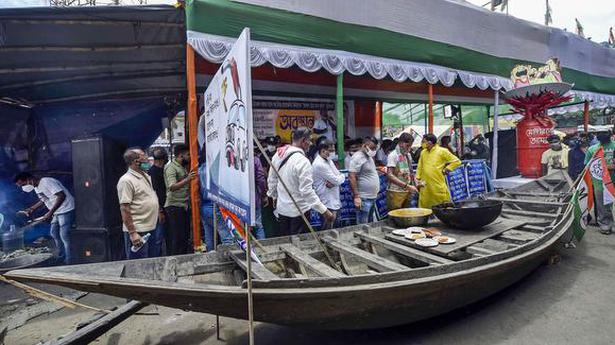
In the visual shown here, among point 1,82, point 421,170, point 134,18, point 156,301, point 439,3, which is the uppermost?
point 439,3

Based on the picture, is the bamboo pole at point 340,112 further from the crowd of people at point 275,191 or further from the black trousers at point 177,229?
the black trousers at point 177,229

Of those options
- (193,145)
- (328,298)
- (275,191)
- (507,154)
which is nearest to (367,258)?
(328,298)

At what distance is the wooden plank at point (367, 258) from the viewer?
2.63m

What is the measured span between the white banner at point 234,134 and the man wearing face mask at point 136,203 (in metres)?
1.00

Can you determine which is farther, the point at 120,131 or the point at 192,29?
the point at 120,131

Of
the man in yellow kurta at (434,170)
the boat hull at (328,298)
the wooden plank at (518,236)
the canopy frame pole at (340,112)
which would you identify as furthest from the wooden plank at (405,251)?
the canopy frame pole at (340,112)

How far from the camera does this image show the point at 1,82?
5.34m

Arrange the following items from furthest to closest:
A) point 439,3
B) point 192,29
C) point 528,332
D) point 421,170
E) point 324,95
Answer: point 324,95, point 439,3, point 421,170, point 192,29, point 528,332

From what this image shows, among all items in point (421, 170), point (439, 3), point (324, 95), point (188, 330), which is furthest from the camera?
point (324, 95)

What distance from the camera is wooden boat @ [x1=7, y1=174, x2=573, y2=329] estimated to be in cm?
208

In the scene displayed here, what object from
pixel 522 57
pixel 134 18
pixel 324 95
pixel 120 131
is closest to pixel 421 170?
pixel 324 95

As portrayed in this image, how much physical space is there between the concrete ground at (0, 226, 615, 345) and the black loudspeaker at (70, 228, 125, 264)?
2.50ft

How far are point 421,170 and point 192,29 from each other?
375 cm

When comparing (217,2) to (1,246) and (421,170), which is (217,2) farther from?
(1,246)
